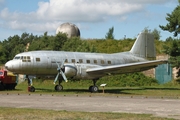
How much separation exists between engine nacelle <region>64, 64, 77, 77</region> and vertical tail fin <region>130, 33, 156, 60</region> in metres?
9.93

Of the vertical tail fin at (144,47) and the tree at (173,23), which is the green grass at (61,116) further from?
the tree at (173,23)

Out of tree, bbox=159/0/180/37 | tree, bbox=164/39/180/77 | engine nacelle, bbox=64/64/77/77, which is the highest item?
tree, bbox=159/0/180/37

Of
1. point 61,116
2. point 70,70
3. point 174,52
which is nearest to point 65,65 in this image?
point 70,70

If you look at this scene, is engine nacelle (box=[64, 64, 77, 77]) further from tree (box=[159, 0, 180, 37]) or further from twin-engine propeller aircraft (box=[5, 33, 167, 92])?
tree (box=[159, 0, 180, 37])

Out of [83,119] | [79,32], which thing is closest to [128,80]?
[79,32]

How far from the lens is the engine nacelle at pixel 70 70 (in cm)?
3077

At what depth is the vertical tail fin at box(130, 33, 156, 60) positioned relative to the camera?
38.9 meters

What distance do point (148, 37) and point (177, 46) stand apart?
4.38m

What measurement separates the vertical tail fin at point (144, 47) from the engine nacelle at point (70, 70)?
32.6ft

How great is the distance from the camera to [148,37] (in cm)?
3925

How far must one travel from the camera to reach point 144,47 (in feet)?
128

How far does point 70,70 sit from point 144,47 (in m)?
11.8

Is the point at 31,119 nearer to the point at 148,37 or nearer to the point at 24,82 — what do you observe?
the point at 148,37

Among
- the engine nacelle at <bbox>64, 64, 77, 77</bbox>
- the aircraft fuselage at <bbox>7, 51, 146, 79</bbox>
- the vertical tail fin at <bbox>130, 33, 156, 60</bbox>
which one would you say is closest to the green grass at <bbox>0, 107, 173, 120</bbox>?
the aircraft fuselage at <bbox>7, 51, 146, 79</bbox>
